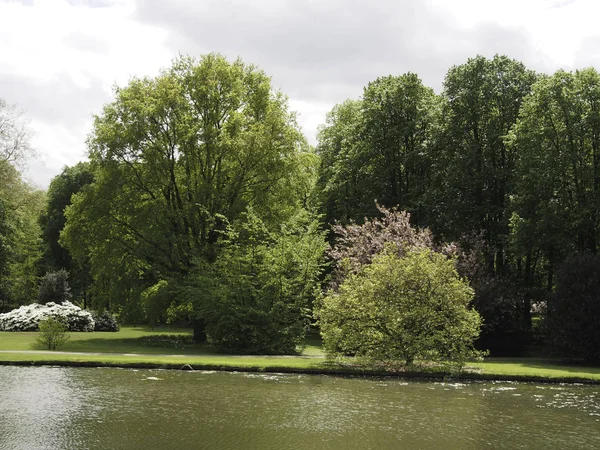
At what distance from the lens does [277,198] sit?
120ft

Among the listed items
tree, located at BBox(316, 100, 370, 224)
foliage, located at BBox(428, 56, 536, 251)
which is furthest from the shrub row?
foliage, located at BBox(428, 56, 536, 251)

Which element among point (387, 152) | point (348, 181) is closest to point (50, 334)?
point (348, 181)

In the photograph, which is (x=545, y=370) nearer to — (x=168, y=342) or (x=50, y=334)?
(x=168, y=342)

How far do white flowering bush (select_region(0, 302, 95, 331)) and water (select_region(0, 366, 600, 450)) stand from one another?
20360 mm

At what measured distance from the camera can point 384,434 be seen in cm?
1255

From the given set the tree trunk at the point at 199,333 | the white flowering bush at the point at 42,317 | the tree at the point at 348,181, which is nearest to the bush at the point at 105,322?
the white flowering bush at the point at 42,317

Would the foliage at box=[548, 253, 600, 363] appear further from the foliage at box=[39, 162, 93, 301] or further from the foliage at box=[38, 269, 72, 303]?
the foliage at box=[39, 162, 93, 301]

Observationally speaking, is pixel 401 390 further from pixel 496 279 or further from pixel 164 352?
pixel 496 279

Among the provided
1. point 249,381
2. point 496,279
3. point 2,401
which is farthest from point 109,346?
point 496,279

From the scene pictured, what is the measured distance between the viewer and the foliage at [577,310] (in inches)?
1064

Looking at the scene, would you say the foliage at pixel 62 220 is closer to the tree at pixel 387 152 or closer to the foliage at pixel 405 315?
the tree at pixel 387 152

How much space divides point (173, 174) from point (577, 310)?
2258cm

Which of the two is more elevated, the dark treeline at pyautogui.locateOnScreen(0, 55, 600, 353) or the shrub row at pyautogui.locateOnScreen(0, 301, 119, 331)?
the dark treeline at pyautogui.locateOnScreen(0, 55, 600, 353)

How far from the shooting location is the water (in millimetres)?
11891
